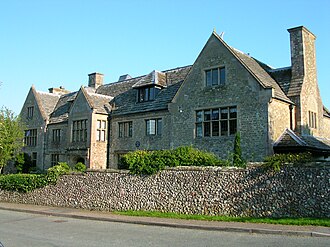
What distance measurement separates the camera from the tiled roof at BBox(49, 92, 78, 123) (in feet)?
119

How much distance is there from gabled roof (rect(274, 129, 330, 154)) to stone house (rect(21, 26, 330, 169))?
55mm

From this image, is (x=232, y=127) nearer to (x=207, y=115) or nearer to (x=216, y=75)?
(x=207, y=115)

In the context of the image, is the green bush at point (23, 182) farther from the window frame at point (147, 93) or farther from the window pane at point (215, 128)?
the window pane at point (215, 128)

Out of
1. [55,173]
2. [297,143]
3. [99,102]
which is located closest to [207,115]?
[297,143]

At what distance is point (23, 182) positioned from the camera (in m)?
23.9

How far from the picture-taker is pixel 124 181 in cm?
1912

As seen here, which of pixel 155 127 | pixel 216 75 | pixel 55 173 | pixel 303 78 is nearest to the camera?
pixel 55 173

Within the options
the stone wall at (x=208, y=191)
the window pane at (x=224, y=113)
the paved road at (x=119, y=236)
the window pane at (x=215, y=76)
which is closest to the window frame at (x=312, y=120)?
the window pane at (x=224, y=113)

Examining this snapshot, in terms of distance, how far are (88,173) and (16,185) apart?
6.78 metres

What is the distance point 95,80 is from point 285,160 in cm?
2951

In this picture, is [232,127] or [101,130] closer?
[232,127]

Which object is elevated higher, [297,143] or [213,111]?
[213,111]

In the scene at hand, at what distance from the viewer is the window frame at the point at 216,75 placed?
2387 cm

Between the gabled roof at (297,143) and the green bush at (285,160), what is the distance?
19.7 ft
